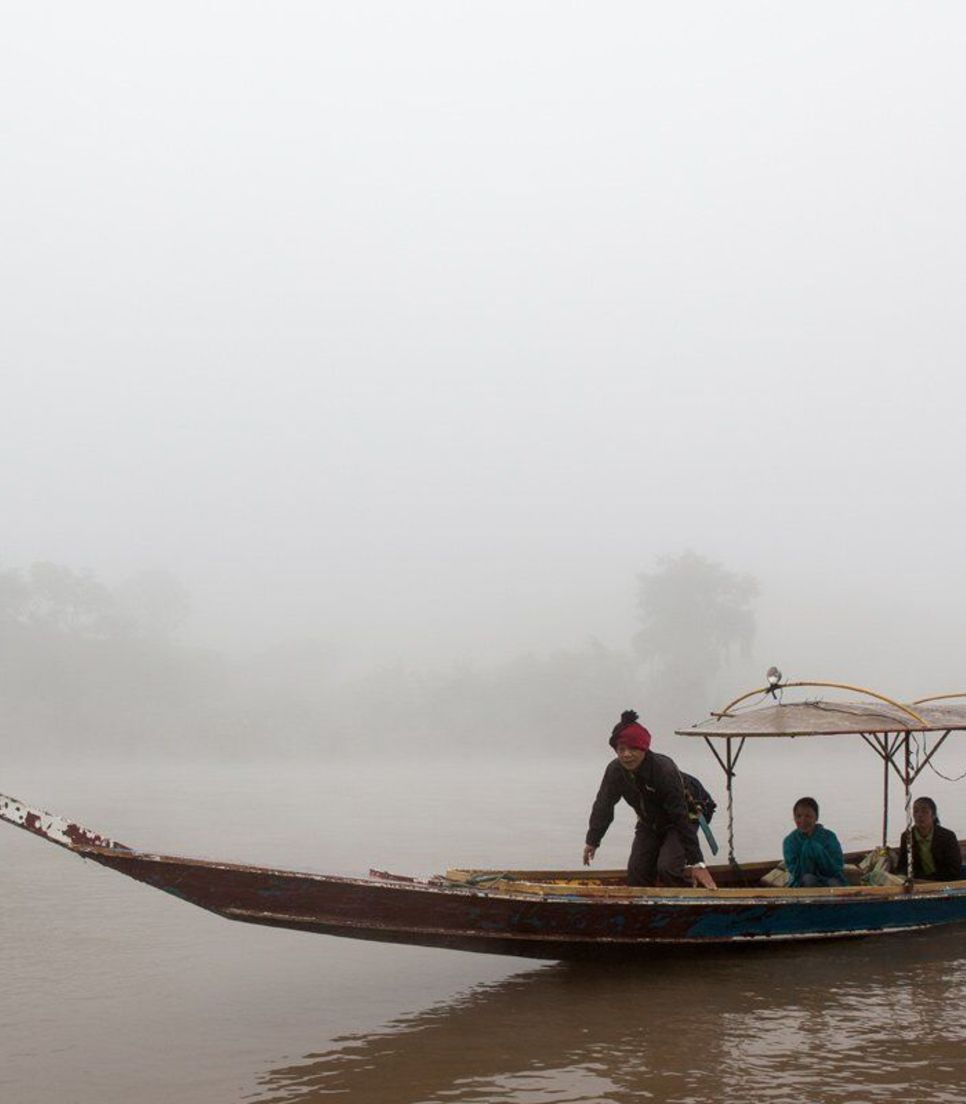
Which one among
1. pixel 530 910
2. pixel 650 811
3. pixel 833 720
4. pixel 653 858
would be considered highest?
pixel 833 720

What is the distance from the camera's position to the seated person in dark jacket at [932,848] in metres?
9.53

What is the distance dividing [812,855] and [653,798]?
5.00ft

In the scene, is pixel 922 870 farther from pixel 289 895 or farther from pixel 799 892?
pixel 289 895

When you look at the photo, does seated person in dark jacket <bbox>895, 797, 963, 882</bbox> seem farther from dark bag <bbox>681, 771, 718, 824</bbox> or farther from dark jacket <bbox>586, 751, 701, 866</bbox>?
dark jacket <bbox>586, 751, 701, 866</bbox>

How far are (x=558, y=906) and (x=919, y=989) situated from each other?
101 inches

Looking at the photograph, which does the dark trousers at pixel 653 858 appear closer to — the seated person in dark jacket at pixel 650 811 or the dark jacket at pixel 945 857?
the seated person in dark jacket at pixel 650 811

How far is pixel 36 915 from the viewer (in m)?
11.9

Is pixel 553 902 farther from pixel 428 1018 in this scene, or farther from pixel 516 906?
A: pixel 428 1018

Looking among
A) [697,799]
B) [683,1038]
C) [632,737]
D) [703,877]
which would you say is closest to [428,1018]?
[683,1038]

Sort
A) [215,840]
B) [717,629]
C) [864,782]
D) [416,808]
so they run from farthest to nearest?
1. [717,629]
2. [864,782]
3. [416,808]
4. [215,840]

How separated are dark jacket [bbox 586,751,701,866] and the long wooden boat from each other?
46 cm

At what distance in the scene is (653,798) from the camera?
8312 millimetres

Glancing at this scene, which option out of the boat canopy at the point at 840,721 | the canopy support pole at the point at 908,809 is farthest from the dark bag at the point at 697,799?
the canopy support pole at the point at 908,809

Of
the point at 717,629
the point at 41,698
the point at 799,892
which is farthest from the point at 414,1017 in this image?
the point at 717,629
